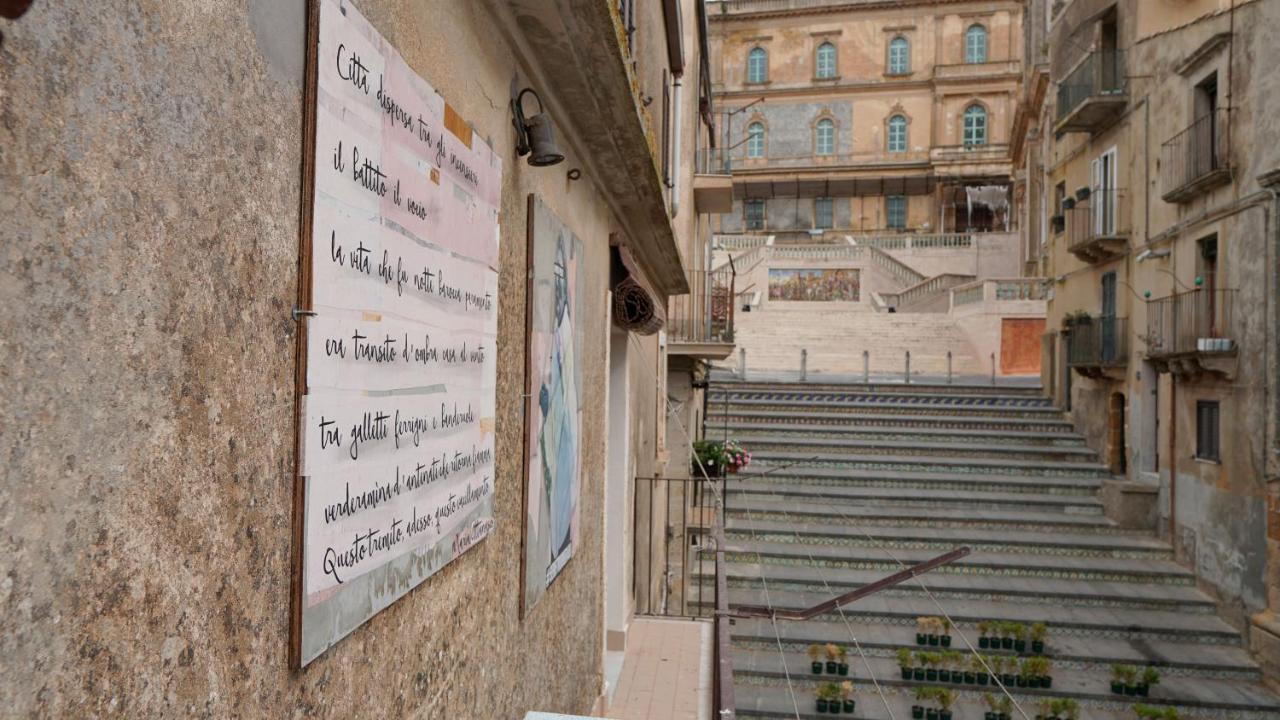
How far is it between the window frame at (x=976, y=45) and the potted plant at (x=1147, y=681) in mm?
43334

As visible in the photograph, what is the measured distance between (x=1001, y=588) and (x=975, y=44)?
42.1 metres

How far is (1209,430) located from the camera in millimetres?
14305

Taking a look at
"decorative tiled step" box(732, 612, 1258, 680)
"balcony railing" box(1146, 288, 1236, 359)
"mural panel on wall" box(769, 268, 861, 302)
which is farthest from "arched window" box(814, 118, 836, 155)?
"decorative tiled step" box(732, 612, 1258, 680)

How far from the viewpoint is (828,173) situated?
49.2 m

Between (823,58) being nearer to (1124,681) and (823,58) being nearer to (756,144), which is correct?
(756,144)

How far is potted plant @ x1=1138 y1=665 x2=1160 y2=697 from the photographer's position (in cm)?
1124

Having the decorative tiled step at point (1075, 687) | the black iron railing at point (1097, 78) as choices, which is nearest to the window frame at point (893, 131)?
the black iron railing at point (1097, 78)

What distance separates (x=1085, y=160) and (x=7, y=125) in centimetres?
2348

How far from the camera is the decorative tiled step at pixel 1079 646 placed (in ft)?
40.1

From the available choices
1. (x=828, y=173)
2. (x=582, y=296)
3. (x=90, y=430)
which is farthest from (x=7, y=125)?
(x=828, y=173)

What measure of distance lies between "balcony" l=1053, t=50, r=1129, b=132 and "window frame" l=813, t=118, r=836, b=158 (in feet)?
101

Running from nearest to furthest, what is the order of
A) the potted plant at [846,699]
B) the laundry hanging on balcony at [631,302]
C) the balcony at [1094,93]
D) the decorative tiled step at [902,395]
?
1. the laundry hanging on balcony at [631,302]
2. the potted plant at [846,699]
3. the balcony at [1094,93]
4. the decorative tiled step at [902,395]

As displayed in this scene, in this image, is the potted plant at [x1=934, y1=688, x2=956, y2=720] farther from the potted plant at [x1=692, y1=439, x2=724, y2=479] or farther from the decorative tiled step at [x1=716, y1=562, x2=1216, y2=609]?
the potted plant at [x1=692, y1=439, x2=724, y2=479]

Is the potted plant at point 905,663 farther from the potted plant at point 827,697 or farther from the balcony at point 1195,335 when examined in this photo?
the balcony at point 1195,335
